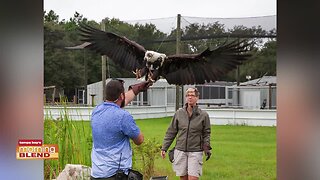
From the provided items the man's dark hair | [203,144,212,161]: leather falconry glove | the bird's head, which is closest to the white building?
the bird's head

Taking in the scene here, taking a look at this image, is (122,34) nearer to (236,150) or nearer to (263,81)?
(263,81)

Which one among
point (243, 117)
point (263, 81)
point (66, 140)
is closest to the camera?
point (263, 81)

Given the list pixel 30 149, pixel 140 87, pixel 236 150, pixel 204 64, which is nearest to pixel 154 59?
pixel 140 87

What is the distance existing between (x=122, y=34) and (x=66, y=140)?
3.05 feet

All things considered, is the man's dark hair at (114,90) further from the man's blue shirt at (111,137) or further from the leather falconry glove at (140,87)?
the leather falconry glove at (140,87)

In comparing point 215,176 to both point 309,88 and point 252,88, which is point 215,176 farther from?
point 309,88

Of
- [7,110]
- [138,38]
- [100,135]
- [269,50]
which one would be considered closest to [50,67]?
[7,110]

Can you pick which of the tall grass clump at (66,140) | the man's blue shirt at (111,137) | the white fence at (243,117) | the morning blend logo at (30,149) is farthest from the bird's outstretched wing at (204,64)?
the morning blend logo at (30,149)

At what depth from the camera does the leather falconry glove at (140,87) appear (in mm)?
3324

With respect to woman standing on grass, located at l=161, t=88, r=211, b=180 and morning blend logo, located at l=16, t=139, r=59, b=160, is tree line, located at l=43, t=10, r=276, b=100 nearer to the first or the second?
woman standing on grass, located at l=161, t=88, r=211, b=180

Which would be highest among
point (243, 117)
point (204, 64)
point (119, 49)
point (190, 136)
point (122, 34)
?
point (122, 34)

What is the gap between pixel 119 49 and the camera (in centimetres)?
345

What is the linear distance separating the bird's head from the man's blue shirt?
A: 33.9 inches

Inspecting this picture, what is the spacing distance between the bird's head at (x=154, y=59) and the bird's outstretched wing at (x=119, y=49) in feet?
0.12
